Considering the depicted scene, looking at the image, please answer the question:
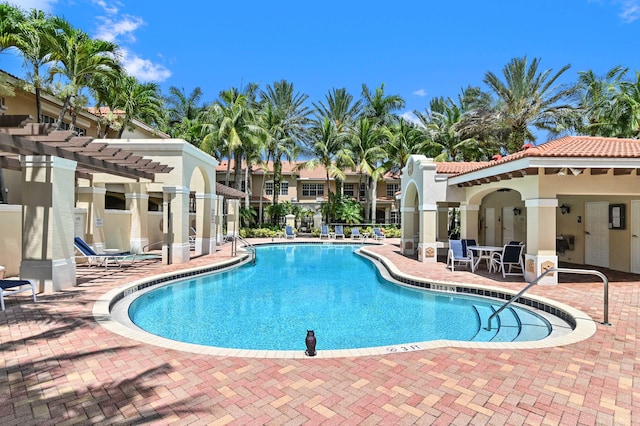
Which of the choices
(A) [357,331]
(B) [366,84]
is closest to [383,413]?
(A) [357,331]

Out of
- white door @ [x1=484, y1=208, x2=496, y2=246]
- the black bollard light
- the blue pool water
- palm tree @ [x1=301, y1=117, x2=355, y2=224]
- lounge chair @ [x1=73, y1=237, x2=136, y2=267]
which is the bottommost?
the blue pool water

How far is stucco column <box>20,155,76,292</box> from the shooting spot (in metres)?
8.81

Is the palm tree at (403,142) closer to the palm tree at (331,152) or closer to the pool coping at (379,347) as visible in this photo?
the palm tree at (331,152)

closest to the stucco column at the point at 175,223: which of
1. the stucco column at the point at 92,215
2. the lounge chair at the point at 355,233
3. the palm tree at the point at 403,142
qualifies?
the stucco column at the point at 92,215

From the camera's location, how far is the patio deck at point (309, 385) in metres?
3.51

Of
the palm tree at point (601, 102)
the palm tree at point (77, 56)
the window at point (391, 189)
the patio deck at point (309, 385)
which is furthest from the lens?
the window at point (391, 189)

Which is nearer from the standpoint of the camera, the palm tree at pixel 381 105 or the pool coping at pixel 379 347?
the pool coping at pixel 379 347

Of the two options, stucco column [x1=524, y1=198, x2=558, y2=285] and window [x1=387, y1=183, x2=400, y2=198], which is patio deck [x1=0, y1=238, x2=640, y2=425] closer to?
stucco column [x1=524, y1=198, x2=558, y2=285]

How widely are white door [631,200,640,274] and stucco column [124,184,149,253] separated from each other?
66.3ft

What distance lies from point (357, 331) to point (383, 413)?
3984mm

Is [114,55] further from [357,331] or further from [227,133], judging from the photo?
[357,331]

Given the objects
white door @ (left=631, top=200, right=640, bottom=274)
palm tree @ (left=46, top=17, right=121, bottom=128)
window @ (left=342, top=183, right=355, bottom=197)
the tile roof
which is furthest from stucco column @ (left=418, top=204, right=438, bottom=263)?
window @ (left=342, top=183, right=355, bottom=197)

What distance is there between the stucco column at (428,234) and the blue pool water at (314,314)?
9.69 feet

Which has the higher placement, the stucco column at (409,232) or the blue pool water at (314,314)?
the stucco column at (409,232)
